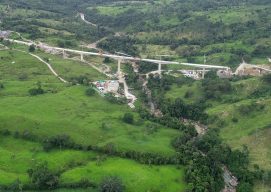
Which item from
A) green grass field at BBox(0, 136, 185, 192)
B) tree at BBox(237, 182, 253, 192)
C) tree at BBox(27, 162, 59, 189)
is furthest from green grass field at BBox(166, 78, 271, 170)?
tree at BBox(27, 162, 59, 189)

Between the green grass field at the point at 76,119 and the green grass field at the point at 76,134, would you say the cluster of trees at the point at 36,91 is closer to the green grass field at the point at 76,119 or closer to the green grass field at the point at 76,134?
the green grass field at the point at 76,119

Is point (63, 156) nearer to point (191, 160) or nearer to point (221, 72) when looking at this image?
point (191, 160)

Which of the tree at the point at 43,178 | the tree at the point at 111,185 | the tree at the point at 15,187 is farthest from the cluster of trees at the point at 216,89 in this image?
the tree at the point at 15,187

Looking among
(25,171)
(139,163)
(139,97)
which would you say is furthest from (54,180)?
(139,97)

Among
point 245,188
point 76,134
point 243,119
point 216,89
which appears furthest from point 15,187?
point 216,89

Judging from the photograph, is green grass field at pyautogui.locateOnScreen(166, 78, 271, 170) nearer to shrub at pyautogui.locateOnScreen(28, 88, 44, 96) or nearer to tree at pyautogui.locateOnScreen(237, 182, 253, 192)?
tree at pyautogui.locateOnScreen(237, 182, 253, 192)

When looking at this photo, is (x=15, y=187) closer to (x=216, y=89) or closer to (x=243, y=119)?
(x=243, y=119)
